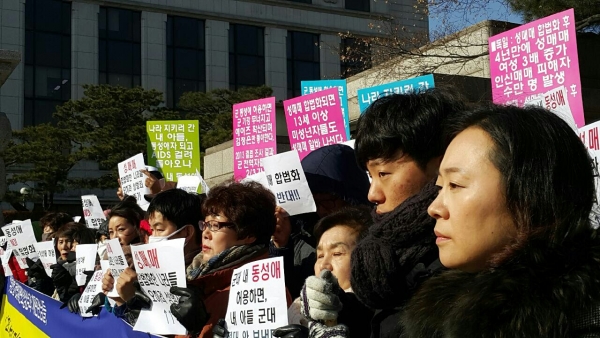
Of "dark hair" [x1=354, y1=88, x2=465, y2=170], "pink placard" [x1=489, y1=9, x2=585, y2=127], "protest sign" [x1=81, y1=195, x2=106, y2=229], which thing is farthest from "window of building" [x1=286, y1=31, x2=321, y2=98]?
"dark hair" [x1=354, y1=88, x2=465, y2=170]

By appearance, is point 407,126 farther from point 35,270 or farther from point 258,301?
point 35,270

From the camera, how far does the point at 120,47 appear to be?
38219mm

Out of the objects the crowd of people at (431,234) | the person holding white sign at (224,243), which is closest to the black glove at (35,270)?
the crowd of people at (431,234)

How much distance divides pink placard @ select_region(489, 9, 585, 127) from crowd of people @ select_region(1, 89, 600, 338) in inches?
44.1

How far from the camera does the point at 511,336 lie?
1.35 meters

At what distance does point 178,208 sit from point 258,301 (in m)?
1.27

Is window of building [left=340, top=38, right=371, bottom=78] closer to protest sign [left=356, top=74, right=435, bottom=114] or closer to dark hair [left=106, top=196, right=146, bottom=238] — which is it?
protest sign [left=356, top=74, right=435, bottom=114]

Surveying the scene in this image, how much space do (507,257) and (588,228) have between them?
0.17 meters

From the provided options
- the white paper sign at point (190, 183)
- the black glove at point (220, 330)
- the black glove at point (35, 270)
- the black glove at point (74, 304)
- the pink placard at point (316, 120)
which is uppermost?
the pink placard at point (316, 120)

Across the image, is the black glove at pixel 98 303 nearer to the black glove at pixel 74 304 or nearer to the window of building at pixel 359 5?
the black glove at pixel 74 304

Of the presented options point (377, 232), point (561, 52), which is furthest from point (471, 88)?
point (377, 232)

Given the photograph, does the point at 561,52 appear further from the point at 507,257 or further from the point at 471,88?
the point at 471,88

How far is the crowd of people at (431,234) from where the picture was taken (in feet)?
4.61

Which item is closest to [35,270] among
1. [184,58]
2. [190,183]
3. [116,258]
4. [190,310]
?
[190,183]
